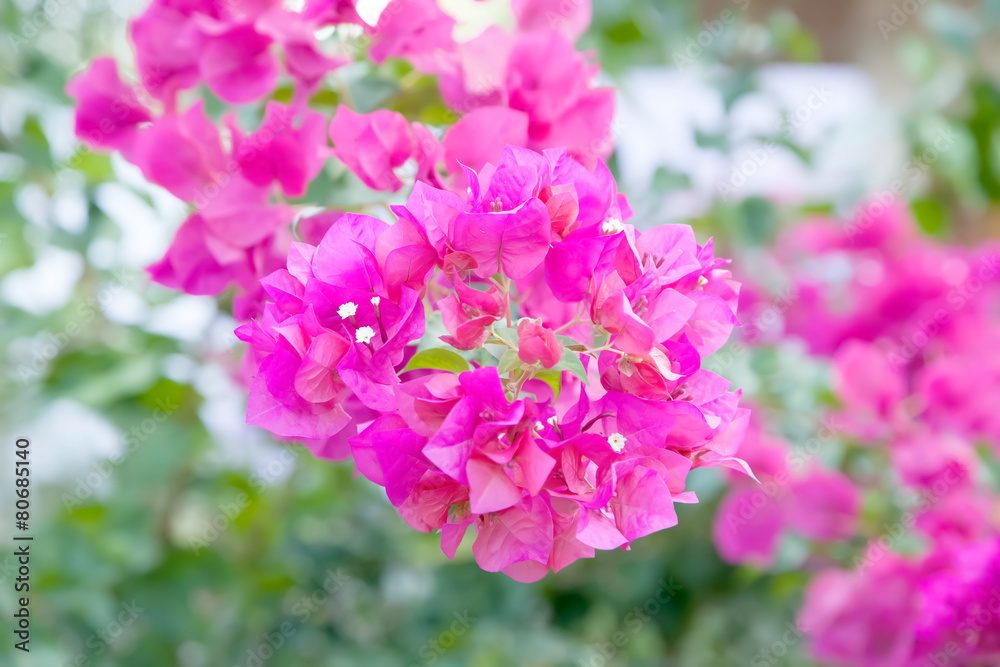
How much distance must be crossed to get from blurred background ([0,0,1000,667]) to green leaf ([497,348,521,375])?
398mm

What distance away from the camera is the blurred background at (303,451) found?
0.83 metres

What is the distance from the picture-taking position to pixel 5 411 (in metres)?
0.90

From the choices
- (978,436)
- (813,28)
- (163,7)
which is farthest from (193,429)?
(813,28)

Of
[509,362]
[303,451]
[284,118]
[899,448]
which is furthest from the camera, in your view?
[899,448]

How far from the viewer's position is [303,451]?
707mm

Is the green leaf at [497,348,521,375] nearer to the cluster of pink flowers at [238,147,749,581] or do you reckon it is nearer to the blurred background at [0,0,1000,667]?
the cluster of pink flowers at [238,147,749,581]

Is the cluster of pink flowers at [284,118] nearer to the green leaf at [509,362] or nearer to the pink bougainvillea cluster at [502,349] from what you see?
the pink bougainvillea cluster at [502,349]

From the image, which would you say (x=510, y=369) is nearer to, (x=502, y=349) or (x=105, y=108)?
(x=502, y=349)

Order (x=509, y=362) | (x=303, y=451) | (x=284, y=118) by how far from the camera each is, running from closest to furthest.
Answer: (x=509, y=362)
(x=284, y=118)
(x=303, y=451)

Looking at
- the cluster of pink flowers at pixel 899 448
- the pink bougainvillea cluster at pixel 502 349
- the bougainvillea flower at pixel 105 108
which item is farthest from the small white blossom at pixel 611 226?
the cluster of pink flowers at pixel 899 448

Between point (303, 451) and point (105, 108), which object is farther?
point (303, 451)

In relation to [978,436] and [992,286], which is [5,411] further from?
[992,286]

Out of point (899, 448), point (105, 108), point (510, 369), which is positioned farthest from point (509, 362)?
point (899, 448)

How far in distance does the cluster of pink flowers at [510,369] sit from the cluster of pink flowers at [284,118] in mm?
88
